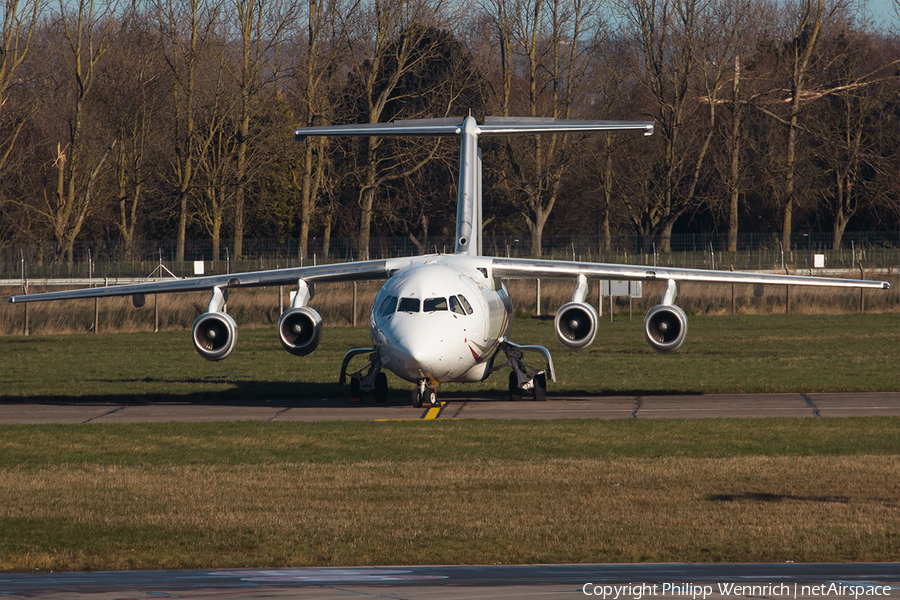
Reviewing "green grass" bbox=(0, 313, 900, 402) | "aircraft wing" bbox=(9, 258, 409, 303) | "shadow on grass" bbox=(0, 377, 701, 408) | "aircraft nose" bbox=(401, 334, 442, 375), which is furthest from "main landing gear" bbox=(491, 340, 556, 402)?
"aircraft nose" bbox=(401, 334, 442, 375)

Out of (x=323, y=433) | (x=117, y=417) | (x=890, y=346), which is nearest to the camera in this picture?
(x=323, y=433)

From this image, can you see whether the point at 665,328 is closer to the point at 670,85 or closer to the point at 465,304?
the point at 465,304

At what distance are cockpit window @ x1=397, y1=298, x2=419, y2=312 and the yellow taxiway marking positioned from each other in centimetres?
199

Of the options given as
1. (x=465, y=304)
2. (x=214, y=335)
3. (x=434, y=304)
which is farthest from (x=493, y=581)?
(x=214, y=335)

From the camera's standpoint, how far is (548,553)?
9.59 m

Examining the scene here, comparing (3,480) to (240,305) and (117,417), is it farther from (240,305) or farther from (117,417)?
(240,305)

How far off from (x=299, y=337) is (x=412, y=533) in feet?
36.4

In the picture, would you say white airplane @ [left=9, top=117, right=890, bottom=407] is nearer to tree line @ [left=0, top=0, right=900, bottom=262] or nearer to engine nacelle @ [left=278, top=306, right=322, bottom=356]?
engine nacelle @ [left=278, top=306, right=322, bottom=356]

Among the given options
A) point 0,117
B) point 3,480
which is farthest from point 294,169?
point 3,480

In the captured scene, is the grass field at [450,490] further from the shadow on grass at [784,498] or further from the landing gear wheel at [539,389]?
the landing gear wheel at [539,389]

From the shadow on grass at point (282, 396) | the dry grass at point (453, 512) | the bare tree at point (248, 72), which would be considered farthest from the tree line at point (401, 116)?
the dry grass at point (453, 512)

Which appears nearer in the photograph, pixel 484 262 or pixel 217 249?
pixel 484 262

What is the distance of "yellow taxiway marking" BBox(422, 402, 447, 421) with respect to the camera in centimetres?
1998

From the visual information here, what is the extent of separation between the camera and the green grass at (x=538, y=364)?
2462cm
